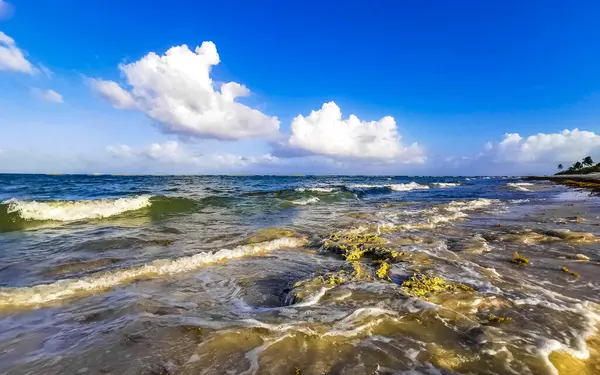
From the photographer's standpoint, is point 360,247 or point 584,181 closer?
point 360,247

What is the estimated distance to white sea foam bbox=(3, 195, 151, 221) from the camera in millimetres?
15297

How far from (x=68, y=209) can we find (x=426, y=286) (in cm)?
1827

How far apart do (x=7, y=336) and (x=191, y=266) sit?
3481mm

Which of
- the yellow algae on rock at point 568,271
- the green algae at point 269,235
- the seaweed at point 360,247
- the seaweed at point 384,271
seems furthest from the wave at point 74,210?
the yellow algae on rock at point 568,271

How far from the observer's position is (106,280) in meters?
6.14

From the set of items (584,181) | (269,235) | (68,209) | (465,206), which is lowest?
(465,206)

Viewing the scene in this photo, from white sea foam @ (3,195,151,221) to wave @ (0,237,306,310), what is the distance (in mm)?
11080

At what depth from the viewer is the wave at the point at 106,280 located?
5262mm

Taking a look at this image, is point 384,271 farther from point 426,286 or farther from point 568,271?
point 568,271

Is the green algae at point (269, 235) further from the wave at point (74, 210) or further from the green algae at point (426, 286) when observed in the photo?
the wave at point (74, 210)

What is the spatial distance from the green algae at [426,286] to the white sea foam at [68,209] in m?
15.9

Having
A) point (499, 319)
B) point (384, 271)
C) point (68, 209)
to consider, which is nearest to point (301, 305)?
point (384, 271)

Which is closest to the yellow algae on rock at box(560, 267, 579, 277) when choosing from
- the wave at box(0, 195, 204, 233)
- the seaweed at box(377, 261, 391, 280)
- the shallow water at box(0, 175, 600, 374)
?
the shallow water at box(0, 175, 600, 374)

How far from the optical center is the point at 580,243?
8664 millimetres
